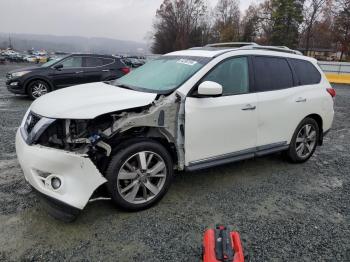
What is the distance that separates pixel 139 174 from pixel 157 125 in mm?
541

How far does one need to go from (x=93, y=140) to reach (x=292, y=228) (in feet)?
7.10

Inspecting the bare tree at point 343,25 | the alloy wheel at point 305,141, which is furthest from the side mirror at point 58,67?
the bare tree at point 343,25

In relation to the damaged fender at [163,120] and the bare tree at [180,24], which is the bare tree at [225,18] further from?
the damaged fender at [163,120]

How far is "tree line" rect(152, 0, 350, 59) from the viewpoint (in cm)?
4581

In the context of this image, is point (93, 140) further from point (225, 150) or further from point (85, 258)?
point (225, 150)

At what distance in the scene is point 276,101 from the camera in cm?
404

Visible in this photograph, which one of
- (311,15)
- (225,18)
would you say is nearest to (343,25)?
(311,15)

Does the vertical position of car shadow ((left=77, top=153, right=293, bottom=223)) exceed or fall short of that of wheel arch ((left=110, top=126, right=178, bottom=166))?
it falls short

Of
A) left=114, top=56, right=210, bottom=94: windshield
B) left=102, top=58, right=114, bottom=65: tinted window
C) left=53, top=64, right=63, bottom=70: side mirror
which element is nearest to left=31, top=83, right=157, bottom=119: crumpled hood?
left=114, top=56, right=210, bottom=94: windshield

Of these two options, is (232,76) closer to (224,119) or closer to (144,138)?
(224,119)

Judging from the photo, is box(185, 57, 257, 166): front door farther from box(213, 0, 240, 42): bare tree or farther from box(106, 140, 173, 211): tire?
box(213, 0, 240, 42): bare tree

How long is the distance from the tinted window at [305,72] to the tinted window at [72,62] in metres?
7.68

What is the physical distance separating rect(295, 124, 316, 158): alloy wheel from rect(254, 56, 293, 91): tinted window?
79 cm

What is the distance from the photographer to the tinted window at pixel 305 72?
4504 mm
